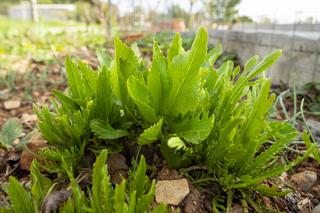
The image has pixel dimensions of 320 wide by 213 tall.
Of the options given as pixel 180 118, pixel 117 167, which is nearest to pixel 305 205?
pixel 180 118

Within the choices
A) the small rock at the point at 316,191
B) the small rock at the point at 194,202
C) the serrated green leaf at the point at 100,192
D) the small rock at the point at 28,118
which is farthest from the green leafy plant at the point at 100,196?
the small rock at the point at 28,118

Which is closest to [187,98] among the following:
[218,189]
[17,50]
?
[218,189]

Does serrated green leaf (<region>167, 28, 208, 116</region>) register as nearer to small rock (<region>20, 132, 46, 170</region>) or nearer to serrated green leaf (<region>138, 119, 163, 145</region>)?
serrated green leaf (<region>138, 119, 163, 145</region>)

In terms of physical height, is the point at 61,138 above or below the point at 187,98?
below

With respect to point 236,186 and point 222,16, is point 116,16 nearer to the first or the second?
point 222,16

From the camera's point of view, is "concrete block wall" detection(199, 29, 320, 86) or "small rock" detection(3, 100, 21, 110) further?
"concrete block wall" detection(199, 29, 320, 86)

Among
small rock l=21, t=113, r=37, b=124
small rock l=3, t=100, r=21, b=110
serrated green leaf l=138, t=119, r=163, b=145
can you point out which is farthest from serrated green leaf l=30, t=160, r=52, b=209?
small rock l=3, t=100, r=21, b=110
